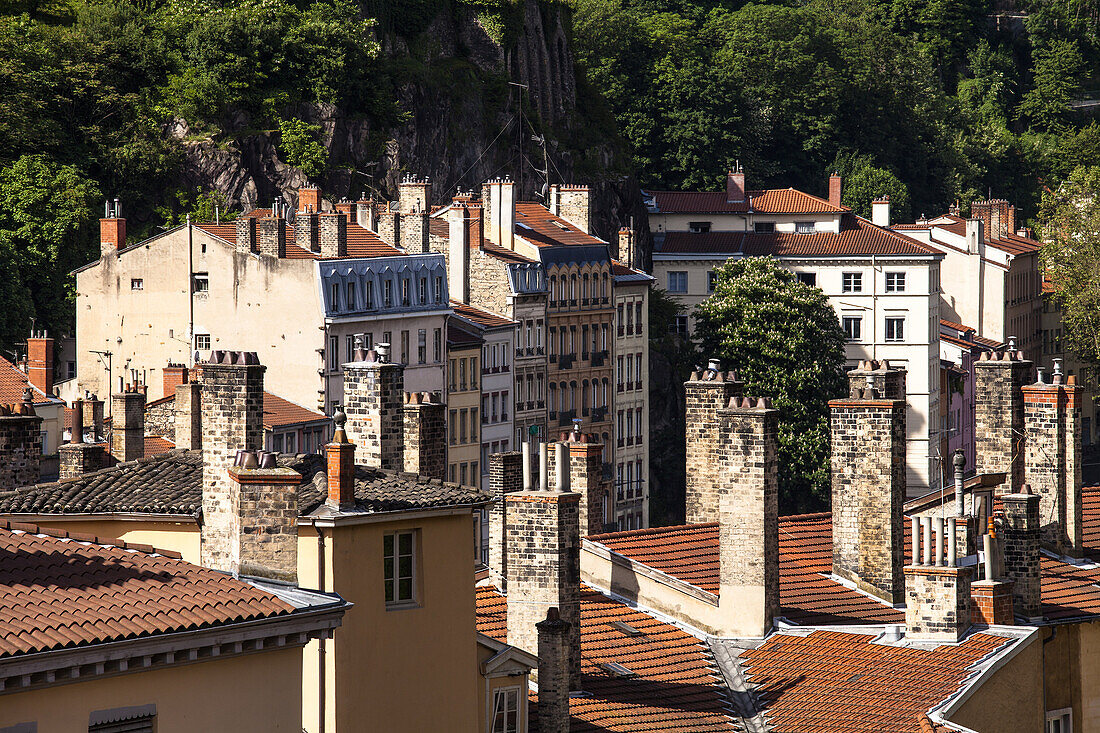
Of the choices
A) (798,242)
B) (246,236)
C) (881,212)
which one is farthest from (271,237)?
(881,212)

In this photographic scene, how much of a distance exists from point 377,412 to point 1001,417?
690 inches

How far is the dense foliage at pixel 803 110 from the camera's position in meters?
157

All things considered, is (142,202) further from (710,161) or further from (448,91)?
(710,161)

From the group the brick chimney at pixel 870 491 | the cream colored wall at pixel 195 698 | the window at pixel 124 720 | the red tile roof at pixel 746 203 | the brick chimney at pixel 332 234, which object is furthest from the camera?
the red tile roof at pixel 746 203

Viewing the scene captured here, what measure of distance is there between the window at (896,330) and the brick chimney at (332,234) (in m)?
44.2

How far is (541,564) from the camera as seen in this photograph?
37531 mm

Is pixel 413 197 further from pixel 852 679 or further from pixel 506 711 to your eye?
pixel 506 711

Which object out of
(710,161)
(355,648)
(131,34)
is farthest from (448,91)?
(355,648)

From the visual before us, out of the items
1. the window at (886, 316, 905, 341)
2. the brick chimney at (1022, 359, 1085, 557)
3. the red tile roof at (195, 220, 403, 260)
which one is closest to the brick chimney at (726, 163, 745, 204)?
the window at (886, 316, 905, 341)

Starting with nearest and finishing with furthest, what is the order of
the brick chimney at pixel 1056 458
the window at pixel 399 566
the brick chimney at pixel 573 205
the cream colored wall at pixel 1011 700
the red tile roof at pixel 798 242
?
the window at pixel 399 566 → the cream colored wall at pixel 1011 700 → the brick chimney at pixel 1056 458 → the brick chimney at pixel 573 205 → the red tile roof at pixel 798 242

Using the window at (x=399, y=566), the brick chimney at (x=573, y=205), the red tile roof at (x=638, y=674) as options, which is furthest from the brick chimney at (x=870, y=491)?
the brick chimney at (x=573, y=205)

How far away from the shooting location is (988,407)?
5169cm

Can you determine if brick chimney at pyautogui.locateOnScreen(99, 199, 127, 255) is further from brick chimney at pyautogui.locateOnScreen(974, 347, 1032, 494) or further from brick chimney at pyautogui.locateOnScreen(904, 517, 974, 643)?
brick chimney at pyautogui.locateOnScreen(904, 517, 974, 643)

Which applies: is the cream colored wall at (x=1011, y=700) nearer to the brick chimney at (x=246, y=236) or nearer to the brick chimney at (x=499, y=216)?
the brick chimney at (x=246, y=236)
